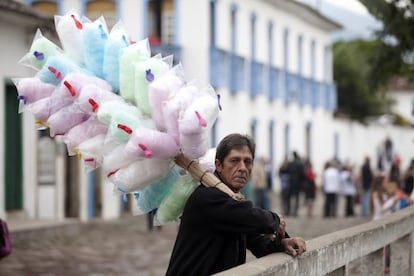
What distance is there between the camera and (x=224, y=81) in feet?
112

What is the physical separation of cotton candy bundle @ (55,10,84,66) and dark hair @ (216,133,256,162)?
116 cm

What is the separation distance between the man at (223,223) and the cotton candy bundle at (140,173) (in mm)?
331

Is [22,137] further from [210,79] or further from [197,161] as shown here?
[197,161]

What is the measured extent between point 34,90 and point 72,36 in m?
0.40

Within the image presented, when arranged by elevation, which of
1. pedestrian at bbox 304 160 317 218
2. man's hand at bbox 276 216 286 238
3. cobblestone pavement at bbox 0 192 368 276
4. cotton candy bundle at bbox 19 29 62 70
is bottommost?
cobblestone pavement at bbox 0 192 368 276

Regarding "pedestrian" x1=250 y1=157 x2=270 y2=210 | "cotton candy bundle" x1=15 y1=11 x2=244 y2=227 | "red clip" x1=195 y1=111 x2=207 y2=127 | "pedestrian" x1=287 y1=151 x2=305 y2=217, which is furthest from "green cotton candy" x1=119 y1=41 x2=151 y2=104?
"pedestrian" x1=287 y1=151 x2=305 y2=217

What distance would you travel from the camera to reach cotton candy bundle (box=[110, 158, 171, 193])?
231 inches

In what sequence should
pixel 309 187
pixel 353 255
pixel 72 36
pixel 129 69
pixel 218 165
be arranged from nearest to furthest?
pixel 218 165 < pixel 129 69 < pixel 72 36 < pixel 353 255 < pixel 309 187

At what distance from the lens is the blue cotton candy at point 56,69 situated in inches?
243

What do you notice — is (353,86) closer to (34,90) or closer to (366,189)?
(366,189)

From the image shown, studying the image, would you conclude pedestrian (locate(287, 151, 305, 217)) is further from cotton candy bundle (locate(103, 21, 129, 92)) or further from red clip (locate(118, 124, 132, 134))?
red clip (locate(118, 124, 132, 134))

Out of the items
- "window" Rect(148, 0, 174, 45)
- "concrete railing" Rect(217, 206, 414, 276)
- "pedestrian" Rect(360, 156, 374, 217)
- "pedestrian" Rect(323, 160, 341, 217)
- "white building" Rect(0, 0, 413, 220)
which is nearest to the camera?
"concrete railing" Rect(217, 206, 414, 276)

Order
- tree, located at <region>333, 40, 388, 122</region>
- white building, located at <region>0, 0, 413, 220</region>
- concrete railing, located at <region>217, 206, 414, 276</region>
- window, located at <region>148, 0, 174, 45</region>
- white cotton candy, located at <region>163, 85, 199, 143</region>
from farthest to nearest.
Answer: tree, located at <region>333, 40, 388, 122</region> → window, located at <region>148, 0, 174, 45</region> → white building, located at <region>0, 0, 413, 220</region> → white cotton candy, located at <region>163, 85, 199, 143</region> → concrete railing, located at <region>217, 206, 414, 276</region>

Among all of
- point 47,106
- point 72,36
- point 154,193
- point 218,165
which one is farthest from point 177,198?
point 72,36
